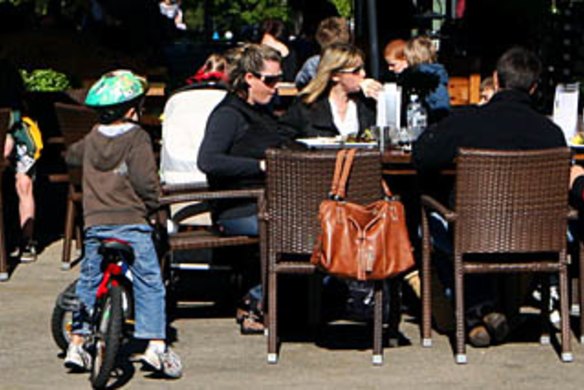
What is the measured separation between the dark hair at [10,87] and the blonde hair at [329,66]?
2225 mm

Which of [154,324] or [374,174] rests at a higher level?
[374,174]

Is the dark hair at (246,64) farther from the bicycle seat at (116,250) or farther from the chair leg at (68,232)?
the chair leg at (68,232)

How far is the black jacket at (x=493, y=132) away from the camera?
7836 millimetres

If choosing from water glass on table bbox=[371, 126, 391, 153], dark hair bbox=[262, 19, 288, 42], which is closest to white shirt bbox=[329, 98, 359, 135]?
water glass on table bbox=[371, 126, 391, 153]

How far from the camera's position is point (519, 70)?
26.2ft

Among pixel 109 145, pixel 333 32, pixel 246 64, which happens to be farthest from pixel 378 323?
pixel 333 32

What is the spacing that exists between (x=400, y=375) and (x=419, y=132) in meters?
1.88

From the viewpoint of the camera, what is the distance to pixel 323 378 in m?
7.41

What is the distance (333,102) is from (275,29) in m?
5.44

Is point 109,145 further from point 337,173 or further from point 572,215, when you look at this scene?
point 572,215

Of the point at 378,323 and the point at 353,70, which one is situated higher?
the point at 353,70

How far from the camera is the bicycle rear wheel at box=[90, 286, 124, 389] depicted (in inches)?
277

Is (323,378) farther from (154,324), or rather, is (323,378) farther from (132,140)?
(132,140)

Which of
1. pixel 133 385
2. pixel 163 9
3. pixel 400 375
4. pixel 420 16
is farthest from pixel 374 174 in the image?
pixel 163 9
